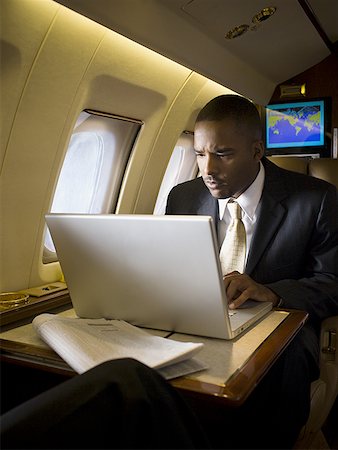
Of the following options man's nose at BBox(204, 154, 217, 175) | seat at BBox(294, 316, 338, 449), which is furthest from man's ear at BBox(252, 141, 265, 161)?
seat at BBox(294, 316, 338, 449)

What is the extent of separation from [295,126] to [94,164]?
2740 millimetres

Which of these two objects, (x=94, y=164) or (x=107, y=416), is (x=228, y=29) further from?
(x=107, y=416)

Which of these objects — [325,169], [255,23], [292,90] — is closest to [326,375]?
[325,169]

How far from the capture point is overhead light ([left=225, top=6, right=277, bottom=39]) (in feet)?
10.1

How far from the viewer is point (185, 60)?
9.61ft

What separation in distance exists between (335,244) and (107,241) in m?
1.07

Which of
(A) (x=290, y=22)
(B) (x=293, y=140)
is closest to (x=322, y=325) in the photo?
(A) (x=290, y=22)

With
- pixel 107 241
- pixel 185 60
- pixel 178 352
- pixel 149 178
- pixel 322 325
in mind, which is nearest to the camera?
pixel 178 352

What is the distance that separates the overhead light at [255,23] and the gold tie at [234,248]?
170cm

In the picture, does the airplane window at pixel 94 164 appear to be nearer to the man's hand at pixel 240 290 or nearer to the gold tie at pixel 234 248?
the gold tie at pixel 234 248

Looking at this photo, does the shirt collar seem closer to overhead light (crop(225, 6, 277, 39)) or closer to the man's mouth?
the man's mouth

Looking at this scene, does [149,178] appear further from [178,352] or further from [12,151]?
[178,352]

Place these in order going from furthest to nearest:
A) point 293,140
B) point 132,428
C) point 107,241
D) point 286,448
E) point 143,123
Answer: point 293,140, point 143,123, point 286,448, point 107,241, point 132,428

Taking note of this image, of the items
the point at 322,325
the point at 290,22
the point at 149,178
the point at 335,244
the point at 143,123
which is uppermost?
the point at 290,22
